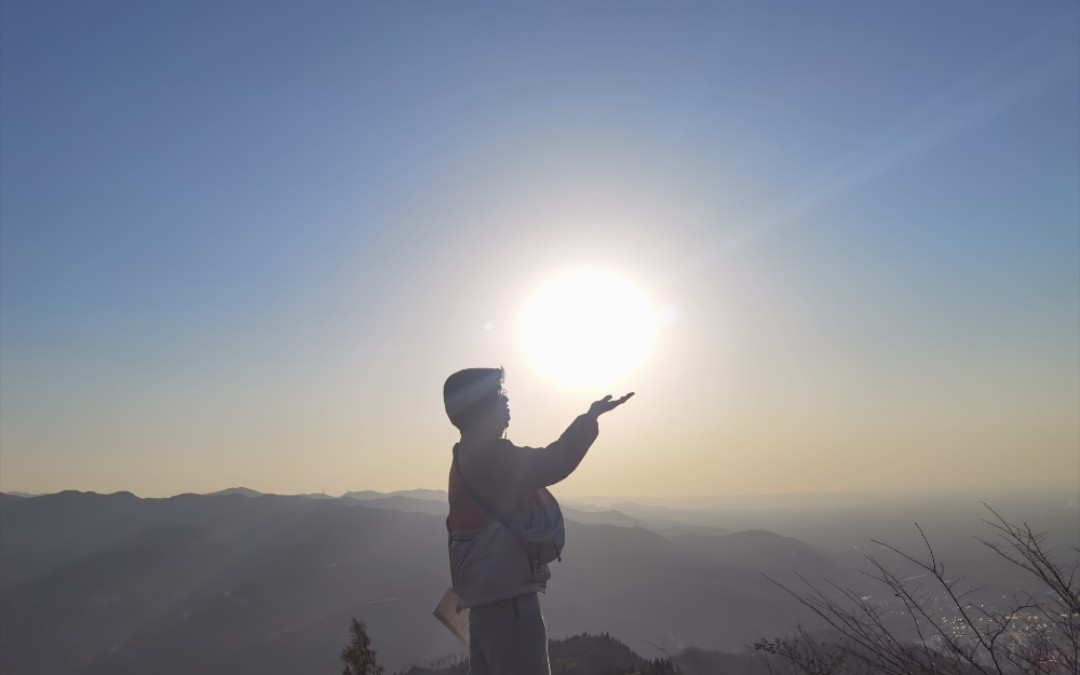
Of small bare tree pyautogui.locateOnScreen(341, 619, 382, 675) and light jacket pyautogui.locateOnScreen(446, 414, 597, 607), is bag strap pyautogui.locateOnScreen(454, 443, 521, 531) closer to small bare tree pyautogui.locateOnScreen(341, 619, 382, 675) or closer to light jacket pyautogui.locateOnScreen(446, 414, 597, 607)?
light jacket pyautogui.locateOnScreen(446, 414, 597, 607)

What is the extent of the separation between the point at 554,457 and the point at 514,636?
0.99m

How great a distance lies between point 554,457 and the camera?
3373mm

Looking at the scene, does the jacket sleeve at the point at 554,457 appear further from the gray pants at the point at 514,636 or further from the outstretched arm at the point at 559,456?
the gray pants at the point at 514,636

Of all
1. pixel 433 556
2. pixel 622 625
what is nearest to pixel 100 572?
pixel 433 556

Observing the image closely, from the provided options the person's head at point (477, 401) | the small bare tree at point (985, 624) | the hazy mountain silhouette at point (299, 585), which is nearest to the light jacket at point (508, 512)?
the person's head at point (477, 401)

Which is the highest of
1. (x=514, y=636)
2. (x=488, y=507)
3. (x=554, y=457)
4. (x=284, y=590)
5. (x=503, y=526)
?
(x=554, y=457)

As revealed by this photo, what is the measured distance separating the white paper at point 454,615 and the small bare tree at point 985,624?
2060 millimetres

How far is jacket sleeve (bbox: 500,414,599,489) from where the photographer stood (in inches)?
132

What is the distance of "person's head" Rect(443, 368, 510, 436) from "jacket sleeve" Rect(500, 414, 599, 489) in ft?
0.73

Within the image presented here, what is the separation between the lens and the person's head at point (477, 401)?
3.59 metres

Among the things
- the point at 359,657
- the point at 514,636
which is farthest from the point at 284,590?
the point at 514,636

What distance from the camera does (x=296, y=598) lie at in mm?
137250

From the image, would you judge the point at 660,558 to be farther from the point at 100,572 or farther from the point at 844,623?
the point at 844,623

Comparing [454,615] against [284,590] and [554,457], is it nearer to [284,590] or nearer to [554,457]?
[554,457]
